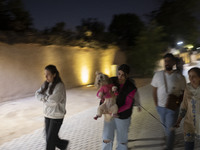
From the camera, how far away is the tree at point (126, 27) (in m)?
20.0

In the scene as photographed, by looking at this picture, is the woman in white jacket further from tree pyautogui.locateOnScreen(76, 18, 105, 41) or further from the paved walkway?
tree pyautogui.locateOnScreen(76, 18, 105, 41)

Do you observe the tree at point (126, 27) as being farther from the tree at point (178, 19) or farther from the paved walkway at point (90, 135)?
the paved walkway at point (90, 135)

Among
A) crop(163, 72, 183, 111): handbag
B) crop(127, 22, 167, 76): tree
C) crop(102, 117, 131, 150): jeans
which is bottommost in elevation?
crop(102, 117, 131, 150): jeans

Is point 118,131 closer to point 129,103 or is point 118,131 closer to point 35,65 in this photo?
point 129,103

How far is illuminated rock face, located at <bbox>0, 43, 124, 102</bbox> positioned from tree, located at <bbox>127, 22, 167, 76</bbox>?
14.5ft

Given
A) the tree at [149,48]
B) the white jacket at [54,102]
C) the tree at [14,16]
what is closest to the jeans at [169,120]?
the white jacket at [54,102]

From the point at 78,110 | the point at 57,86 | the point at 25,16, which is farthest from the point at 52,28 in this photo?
the point at 57,86

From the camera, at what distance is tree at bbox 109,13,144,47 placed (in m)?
20.0

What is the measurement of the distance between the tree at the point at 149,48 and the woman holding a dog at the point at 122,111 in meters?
13.5

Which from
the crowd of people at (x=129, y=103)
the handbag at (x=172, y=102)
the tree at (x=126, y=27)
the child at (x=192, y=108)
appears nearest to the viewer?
the child at (x=192, y=108)

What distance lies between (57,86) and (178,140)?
2.88 m

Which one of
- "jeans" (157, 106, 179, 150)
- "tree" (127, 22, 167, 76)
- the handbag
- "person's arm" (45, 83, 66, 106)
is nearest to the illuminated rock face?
"tree" (127, 22, 167, 76)

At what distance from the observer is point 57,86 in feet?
10.0

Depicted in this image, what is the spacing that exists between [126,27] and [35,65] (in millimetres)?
14142
